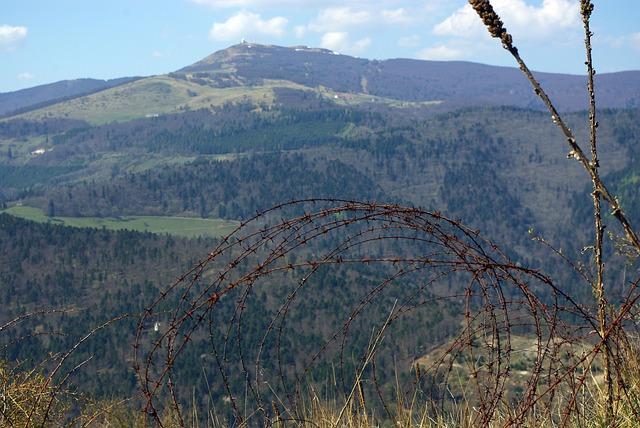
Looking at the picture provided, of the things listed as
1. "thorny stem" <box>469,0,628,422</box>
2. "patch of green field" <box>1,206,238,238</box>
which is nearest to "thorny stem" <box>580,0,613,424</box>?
"thorny stem" <box>469,0,628,422</box>

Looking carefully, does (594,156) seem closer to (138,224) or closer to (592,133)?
(592,133)

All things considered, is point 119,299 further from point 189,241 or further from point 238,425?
point 238,425

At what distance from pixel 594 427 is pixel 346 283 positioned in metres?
117

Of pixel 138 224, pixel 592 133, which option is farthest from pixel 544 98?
pixel 138 224

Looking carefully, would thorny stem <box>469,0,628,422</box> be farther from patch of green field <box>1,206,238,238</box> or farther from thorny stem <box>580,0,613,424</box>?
patch of green field <box>1,206,238,238</box>

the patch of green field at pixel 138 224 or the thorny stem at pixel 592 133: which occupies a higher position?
the thorny stem at pixel 592 133

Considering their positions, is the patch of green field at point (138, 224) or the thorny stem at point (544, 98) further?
the patch of green field at point (138, 224)

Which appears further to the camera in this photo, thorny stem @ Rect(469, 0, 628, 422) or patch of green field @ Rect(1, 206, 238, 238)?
patch of green field @ Rect(1, 206, 238, 238)

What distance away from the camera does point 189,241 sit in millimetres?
140875

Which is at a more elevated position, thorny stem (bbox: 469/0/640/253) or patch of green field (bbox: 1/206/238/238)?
thorny stem (bbox: 469/0/640/253)

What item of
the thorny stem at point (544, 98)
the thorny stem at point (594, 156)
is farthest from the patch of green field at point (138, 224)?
the thorny stem at point (544, 98)

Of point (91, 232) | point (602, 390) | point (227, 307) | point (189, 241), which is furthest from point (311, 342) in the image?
point (602, 390)

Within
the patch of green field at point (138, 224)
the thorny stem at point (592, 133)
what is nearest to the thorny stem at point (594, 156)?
the thorny stem at point (592, 133)

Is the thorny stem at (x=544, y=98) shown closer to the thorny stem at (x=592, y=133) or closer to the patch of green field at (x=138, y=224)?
the thorny stem at (x=592, y=133)
